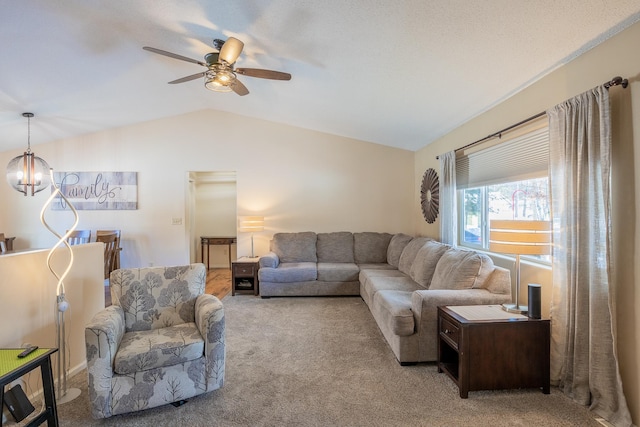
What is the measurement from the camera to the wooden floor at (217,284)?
4.80 meters

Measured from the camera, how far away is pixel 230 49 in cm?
230

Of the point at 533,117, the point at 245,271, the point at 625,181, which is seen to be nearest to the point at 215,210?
the point at 245,271

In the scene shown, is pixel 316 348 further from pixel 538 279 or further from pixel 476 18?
pixel 476 18

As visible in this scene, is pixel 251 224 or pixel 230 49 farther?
pixel 251 224

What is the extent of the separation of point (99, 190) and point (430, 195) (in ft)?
18.7

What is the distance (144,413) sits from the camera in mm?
1944

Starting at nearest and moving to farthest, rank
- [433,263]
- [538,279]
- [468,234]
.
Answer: [538,279]
[433,263]
[468,234]

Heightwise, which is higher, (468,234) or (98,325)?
(468,234)

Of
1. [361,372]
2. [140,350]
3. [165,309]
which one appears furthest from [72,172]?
[361,372]

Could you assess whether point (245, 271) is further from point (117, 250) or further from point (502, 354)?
point (502, 354)

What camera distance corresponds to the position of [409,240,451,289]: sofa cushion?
10.9 ft

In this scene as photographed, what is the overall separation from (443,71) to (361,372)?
8.53ft

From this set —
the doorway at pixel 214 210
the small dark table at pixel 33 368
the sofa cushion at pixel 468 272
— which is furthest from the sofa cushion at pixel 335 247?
the small dark table at pixel 33 368

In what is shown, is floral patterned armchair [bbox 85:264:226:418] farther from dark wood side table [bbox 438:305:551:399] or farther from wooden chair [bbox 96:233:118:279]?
wooden chair [bbox 96:233:118:279]
